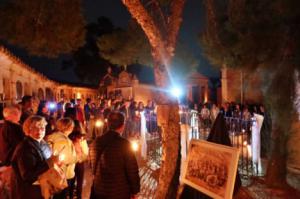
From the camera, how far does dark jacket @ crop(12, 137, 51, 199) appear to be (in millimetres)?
3502

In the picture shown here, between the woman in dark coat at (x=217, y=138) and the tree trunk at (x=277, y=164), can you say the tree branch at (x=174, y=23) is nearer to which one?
the woman in dark coat at (x=217, y=138)

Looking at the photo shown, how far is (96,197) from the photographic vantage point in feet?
12.3

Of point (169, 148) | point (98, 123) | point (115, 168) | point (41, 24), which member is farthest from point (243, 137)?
point (115, 168)

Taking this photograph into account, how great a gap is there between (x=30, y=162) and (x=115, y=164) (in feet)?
3.17

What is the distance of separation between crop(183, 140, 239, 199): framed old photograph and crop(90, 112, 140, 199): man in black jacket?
1144 millimetres

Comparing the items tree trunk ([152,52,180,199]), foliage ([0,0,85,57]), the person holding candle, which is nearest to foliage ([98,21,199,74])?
foliage ([0,0,85,57])

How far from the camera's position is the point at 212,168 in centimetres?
425

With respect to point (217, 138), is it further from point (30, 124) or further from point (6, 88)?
point (6, 88)

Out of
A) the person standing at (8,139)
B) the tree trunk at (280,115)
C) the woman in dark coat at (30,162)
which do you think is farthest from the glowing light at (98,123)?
the woman in dark coat at (30,162)

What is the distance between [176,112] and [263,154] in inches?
275

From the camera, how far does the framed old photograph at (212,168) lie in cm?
396

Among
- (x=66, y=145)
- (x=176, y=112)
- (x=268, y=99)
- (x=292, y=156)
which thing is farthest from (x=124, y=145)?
(x=292, y=156)

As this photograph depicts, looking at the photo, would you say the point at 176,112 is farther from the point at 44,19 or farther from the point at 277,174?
the point at 277,174

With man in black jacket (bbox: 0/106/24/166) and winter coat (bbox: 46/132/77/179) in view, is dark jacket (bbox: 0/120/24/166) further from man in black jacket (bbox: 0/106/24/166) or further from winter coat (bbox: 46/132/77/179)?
winter coat (bbox: 46/132/77/179)
